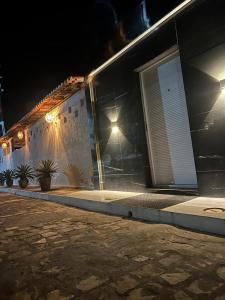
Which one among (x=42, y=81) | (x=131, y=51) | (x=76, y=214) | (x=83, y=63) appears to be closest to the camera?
(x=76, y=214)

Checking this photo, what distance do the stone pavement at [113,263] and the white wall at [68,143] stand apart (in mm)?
6935

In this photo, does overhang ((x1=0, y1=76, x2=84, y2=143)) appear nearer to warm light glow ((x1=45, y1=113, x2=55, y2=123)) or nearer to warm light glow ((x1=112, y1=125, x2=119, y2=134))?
warm light glow ((x1=45, y1=113, x2=55, y2=123))

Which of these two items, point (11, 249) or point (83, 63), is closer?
point (11, 249)

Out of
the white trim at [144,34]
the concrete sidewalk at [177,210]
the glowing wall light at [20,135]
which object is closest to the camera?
the concrete sidewalk at [177,210]

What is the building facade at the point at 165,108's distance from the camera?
6.43m

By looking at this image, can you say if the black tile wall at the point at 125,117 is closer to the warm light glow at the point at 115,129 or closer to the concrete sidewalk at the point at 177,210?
the warm light glow at the point at 115,129

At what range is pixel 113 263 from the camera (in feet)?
12.2

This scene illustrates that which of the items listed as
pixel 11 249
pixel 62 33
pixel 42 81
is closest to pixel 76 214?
pixel 11 249

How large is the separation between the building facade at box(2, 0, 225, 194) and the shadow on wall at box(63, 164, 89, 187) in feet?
2.54

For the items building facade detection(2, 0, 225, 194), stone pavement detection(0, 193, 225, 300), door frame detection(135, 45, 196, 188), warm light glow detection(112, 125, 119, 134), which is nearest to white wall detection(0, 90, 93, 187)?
building facade detection(2, 0, 225, 194)

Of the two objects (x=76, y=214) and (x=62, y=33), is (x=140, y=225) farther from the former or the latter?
(x=62, y=33)

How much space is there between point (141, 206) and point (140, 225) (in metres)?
0.77

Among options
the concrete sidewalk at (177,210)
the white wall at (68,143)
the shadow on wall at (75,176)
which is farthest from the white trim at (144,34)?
the concrete sidewalk at (177,210)

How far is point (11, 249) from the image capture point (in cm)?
491
